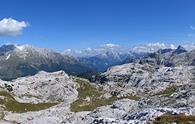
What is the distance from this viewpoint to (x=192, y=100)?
366 feet

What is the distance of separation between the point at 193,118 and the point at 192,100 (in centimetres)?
7151

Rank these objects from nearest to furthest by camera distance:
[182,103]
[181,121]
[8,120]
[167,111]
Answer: [181,121] < [167,111] < [182,103] < [8,120]

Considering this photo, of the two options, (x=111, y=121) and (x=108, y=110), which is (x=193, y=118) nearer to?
(x=111, y=121)

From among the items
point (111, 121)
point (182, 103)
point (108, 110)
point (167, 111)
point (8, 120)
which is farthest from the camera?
point (8, 120)

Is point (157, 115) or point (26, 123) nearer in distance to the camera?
point (157, 115)

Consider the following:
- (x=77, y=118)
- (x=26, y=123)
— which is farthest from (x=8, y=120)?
(x=77, y=118)

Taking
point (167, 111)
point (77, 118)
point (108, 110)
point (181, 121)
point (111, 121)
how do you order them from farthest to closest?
1. point (77, 118)
2. point (108, 110)
3. point (167, 111)
4. point (111, 121)
5. point (181, 121)

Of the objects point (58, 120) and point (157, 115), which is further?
point (58, 120)

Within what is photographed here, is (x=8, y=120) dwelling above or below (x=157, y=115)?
below

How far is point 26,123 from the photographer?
17638cm

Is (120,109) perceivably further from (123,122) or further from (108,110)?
(123,122)

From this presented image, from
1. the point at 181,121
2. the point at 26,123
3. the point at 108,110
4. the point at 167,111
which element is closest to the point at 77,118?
the point at 108,110

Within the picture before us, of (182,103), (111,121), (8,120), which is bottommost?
(8,120)

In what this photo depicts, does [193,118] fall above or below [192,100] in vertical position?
above
